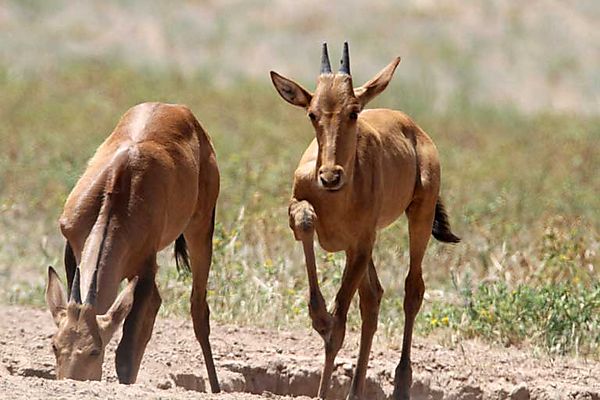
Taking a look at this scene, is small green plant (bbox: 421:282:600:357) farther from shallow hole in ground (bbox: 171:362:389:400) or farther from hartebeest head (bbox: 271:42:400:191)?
hartebeest head (bbox: 271:42:400:191)

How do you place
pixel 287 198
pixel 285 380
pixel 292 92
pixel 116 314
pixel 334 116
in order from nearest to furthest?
pixel 116 314
pixel 334 116
pixel 292 92
pixel 285 380
pixel 287 198

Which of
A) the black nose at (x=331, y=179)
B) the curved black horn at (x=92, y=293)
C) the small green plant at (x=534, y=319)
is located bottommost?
the small green plant at (x=534, y=319)

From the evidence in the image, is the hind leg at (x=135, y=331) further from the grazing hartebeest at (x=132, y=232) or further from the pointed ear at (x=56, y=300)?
the pointed ear at (x=56, y=300)

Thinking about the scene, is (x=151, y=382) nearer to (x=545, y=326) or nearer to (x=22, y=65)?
(x=545, y=326)

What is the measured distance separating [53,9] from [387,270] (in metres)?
21.6

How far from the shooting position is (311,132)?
2233 centimetres

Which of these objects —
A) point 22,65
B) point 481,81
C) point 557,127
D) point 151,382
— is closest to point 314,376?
point 151,382

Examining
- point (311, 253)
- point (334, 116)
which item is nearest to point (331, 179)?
point (334, 116)

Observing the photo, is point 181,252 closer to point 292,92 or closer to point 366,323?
point 366,323

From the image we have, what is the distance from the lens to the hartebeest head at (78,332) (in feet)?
24.2

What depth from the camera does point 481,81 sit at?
30391mm

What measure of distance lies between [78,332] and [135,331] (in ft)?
2.86

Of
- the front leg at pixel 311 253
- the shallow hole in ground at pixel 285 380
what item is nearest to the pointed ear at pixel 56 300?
the front leg at pixel 311 253

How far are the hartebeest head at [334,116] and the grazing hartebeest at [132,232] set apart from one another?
105cm
